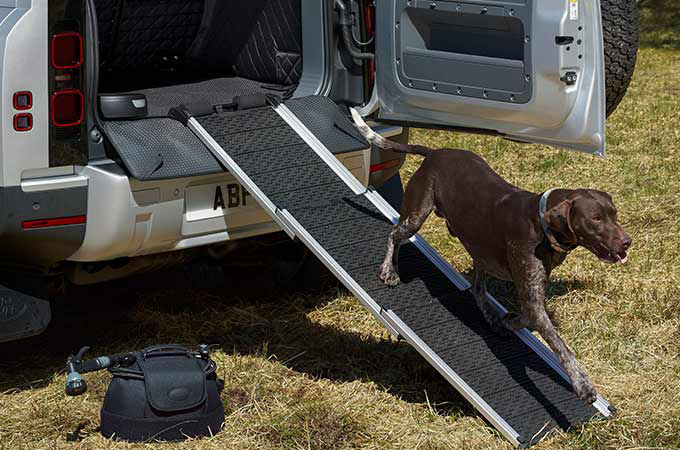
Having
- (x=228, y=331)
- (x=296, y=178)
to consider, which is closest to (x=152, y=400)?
(x=296, y=178)

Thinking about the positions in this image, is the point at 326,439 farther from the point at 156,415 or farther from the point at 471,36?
the point at 471,36

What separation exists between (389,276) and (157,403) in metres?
1.15

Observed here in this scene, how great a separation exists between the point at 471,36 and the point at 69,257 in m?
1.97

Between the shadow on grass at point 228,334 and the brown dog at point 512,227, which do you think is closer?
the brown dog at point 512,227

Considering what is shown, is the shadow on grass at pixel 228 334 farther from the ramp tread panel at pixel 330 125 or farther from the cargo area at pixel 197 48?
the cargo area at pixel 197 48

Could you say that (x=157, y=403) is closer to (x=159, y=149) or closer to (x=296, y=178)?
(x=159, y=149)

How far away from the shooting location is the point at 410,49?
17.1 feet

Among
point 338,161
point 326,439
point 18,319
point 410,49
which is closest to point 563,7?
point 410,49

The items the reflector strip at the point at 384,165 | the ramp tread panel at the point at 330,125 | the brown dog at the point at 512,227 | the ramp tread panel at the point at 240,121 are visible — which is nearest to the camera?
the brown dog at the point at 512,227

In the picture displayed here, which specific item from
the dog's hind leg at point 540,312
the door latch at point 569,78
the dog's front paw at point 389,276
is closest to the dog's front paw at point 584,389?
the dog's hind leg at point 540,312

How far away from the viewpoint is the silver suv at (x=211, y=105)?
4566 mm

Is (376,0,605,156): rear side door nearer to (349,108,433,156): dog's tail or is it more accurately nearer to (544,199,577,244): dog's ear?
(349,108,433,156): dog's tail

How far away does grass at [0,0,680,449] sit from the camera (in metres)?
4.45

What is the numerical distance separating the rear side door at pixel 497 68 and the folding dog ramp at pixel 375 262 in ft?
1.29
